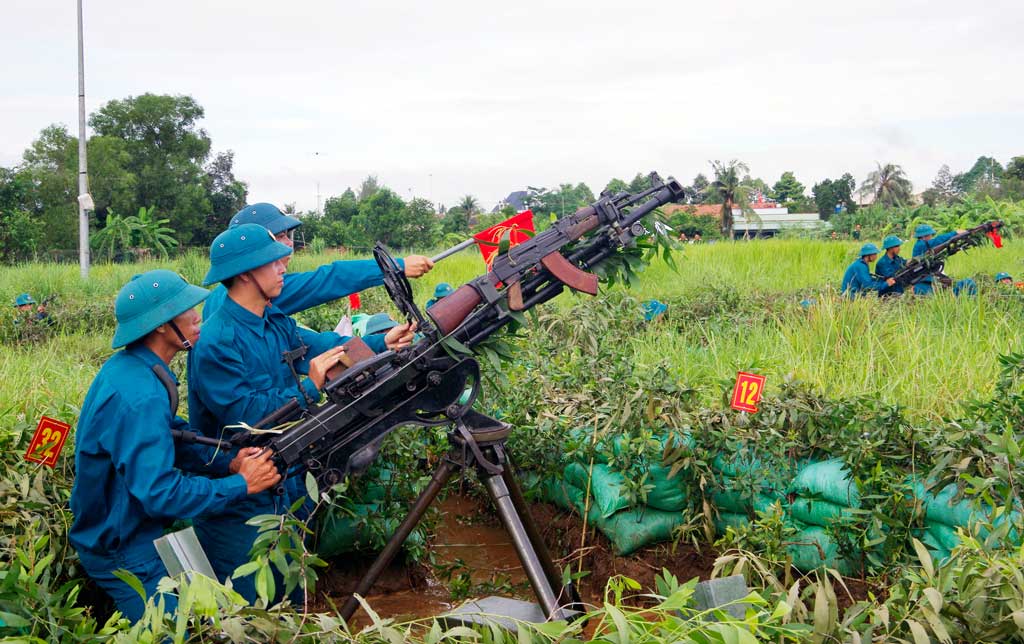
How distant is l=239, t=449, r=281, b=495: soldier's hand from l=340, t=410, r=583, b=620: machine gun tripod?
0.51 metres

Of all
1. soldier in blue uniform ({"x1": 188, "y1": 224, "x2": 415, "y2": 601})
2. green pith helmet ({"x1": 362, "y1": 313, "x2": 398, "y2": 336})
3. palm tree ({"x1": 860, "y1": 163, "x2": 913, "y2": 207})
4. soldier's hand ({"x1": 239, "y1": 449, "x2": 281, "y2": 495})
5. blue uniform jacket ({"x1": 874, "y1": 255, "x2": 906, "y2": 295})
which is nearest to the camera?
soldier's hand ({"x1": 239, "y1": 449, "x2": 281, "y2": 495})

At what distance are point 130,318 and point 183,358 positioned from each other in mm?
3705

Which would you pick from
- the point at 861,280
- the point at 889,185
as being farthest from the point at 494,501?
the point at 889,185

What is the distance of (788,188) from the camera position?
50312mm

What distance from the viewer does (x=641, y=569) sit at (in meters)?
4.30

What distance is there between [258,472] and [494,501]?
2.82 feet

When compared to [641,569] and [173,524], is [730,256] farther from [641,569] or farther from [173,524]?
[173,524]

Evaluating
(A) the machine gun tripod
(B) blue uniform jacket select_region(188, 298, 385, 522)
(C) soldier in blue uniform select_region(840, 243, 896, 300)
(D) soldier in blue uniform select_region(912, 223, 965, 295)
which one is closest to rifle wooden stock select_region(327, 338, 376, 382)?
(B) blue uniform jacket select_region(188, 298, 385, 522)

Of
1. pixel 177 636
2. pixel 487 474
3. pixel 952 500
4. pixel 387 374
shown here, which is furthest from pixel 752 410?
pixel 177 636

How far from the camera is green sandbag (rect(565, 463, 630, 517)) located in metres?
4.26

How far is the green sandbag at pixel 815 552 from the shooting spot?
12.2ft

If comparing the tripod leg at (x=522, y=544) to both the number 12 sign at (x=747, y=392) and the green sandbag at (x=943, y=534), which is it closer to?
the number 12 sign at (x=747, y=392)

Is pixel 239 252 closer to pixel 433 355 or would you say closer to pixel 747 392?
pixel 433 355

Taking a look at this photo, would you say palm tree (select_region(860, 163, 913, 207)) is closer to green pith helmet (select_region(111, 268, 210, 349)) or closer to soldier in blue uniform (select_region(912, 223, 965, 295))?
soldier in blue uniform (select_region(912, 223, 965, 295))
